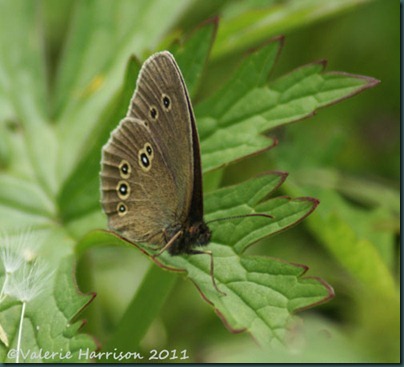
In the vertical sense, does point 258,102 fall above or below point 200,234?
Result: above

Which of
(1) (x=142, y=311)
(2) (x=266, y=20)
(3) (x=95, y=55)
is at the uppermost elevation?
(2) (x=266, y=20)

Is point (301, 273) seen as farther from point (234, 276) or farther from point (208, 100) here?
point (208, 100)

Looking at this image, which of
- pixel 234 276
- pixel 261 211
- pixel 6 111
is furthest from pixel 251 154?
pixel 6 111

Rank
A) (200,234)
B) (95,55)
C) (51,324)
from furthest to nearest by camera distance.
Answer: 1. (95,55)
2. (200,234)
3. (51,324)

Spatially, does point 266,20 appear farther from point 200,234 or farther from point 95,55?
point 200,234

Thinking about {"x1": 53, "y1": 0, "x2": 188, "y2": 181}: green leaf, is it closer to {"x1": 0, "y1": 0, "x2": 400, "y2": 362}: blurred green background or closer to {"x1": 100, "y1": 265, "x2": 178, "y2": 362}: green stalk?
{"x1": 0, "y1": 0, "x2": 400, "y2": 362}: blurred green background

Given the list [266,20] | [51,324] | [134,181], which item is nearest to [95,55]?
[266,20]

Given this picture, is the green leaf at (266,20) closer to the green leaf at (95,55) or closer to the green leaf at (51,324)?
the green leaf at (95,55)
